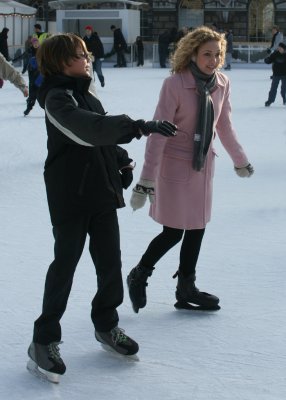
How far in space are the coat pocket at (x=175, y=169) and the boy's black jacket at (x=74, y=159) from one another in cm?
64

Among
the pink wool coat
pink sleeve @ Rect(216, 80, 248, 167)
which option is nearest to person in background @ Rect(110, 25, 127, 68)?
pink sleeve @ Rect(216, 80, 248, 167)

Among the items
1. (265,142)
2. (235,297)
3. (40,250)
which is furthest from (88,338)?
(265,142)

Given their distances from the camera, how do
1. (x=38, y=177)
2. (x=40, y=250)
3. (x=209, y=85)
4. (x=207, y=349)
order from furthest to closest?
(x=38, y=177) < (x=40, y=250) < (x=209, y=85) < (x=207, y=349)

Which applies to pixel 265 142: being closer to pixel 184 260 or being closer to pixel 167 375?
pixel 184 260

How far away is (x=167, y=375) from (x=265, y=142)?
23.0ft

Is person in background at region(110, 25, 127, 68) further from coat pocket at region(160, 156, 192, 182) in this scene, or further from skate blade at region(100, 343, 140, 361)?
skate blade at region(100, 343, 140, 361)

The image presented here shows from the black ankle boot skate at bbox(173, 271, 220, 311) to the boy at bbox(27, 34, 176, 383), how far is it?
0.73 metres

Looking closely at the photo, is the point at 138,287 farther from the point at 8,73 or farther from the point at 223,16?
the point at 223,16

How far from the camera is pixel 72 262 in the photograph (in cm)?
329

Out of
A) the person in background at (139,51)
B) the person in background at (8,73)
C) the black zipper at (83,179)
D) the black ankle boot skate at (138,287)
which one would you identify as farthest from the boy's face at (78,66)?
the person in background at (139,51)

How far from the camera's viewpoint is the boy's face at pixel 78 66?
317cm

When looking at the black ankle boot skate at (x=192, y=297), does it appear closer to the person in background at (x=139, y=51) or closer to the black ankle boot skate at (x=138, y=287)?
the black ankle boot skate at (x=138, y=287)

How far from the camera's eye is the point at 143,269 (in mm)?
4102

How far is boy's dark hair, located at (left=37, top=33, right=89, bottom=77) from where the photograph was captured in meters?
3.15
